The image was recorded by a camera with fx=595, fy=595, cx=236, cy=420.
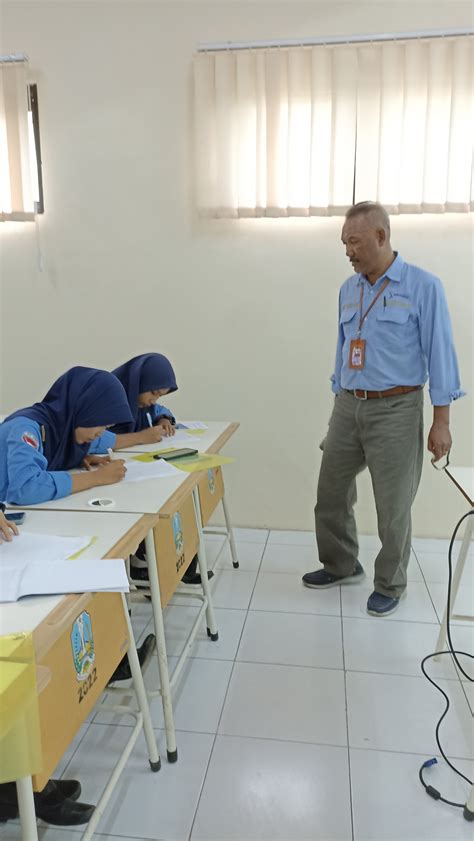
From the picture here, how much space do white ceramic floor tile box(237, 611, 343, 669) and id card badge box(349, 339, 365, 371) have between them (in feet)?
3.46

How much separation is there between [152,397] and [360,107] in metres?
1.81

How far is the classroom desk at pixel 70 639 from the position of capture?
3.29ft

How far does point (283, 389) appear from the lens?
333 centimetres

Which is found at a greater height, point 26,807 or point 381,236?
point 381,236

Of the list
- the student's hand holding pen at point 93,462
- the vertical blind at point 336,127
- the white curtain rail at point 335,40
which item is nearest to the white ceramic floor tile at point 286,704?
the student's hand holding pen at point 93,462

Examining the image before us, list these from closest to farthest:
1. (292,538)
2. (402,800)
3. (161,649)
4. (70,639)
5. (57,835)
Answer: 1. (70,639)
2. (57,835)
3. (402,800)
4. (161,649)
5. (292,538)

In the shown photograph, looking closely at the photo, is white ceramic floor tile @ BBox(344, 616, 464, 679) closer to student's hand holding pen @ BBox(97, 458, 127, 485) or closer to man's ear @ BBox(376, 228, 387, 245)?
student's hand holding pen @ BBox(97, 458, 127, 485)

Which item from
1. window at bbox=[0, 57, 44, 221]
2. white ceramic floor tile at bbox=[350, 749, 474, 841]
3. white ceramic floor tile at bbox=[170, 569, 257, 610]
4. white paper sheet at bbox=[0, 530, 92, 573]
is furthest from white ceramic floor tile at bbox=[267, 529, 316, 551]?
window at bbox=[0, 57, 44, 221]

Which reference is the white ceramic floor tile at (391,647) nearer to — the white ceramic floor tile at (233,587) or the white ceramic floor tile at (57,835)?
the white ceramic floor tile at (233,587)

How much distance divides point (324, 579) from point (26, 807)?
6.40ft

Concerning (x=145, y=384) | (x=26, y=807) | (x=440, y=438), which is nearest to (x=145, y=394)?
(x=145, y=384)

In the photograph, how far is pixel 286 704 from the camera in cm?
195

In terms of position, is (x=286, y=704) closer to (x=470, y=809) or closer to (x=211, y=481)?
(x=470, y=809)

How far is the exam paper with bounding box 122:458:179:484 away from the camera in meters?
1.91
